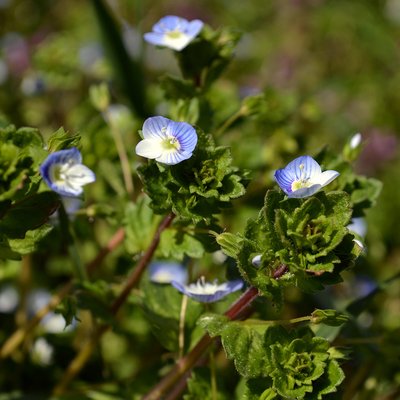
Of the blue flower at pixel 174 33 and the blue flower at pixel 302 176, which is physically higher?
the blue flower at pixel 174 33

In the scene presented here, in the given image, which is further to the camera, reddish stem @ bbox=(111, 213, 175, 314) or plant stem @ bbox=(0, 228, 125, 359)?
plant stem @ bbox=(0, 228, 125, 359)

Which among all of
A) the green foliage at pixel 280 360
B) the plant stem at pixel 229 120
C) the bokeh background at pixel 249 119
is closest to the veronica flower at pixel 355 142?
the bokeh background at pixel 249 119

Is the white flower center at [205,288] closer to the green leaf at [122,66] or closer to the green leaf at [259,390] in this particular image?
the green leaf at [259,390]

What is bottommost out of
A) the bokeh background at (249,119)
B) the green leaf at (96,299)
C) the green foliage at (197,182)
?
the bokeh background at (249,119)

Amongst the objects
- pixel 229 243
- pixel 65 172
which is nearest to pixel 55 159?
pixel 65 172

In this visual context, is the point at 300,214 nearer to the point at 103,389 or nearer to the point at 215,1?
the point at 103,389

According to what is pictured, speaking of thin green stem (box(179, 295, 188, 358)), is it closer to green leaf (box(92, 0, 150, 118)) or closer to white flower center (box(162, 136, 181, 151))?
white flower center (box(162, 136, 181, 151))

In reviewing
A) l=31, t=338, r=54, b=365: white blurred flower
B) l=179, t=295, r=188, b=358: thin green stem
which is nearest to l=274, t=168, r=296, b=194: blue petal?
l=179, t=295, r=188, b=358: thin green stem
